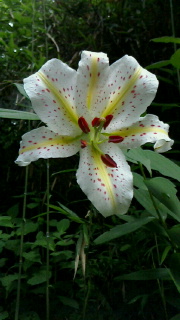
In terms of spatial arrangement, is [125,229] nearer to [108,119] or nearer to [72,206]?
[108,119]

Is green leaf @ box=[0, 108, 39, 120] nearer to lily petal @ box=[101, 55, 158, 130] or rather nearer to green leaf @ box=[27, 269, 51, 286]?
lily petal @ box=[101, 55, 158, 130]

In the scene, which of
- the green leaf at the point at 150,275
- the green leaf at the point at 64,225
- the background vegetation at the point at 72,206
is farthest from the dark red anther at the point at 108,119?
the green leaf at the point at 64,225

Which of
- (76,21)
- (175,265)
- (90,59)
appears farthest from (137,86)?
(76,21)

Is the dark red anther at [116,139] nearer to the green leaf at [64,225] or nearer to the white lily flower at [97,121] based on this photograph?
the white lily flower at [97,121]

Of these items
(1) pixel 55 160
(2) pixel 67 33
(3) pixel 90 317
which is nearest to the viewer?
(3) pixel 90 317

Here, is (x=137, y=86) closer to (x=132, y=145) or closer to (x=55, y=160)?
(x=132, y=145)

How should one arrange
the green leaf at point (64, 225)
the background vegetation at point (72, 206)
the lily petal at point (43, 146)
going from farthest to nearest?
the green leaf at point (64, 225), the background vegetation at point (72, 206), the lily petal at point (43, 146)
